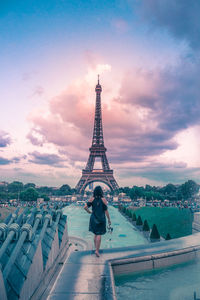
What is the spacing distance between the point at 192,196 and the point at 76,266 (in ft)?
303

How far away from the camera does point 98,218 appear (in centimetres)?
506

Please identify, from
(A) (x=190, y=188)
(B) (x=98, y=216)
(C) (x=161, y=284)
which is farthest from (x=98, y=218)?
(A) (x=190, y=188)

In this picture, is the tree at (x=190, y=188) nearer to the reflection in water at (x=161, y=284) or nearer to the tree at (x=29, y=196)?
the tree at (x=29, y=196)

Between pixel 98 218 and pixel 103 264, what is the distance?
0.95 metres

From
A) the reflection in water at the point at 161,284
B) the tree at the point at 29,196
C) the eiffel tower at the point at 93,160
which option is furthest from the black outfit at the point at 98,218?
the eiffel tower at the point at 93,160

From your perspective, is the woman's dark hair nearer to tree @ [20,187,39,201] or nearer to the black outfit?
the black outfit

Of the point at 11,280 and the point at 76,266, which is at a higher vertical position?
the point at 76,266

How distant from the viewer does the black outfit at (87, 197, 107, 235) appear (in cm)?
504

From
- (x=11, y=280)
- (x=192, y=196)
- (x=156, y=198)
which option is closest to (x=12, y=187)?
(x=156, y=198)

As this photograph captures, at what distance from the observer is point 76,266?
14.1ft

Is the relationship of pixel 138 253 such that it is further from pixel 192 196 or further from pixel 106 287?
pixel 192 196

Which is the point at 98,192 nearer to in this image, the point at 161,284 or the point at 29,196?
the point at 161,284

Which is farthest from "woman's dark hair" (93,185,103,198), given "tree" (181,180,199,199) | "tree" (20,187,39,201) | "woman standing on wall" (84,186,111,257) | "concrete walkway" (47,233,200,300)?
"tree" (181,180,199,199)

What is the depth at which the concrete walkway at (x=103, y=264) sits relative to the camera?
3.22 meters
